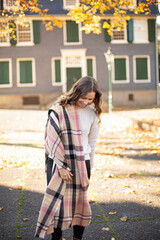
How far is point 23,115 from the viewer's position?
1525cm

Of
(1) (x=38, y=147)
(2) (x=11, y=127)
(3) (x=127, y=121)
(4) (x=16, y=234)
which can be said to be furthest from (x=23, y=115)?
(4) (x=16, y=234)

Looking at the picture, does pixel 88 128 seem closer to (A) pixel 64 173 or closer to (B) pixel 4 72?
(A) pixel 64 173

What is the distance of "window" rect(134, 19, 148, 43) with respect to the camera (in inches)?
889

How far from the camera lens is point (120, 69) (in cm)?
2266

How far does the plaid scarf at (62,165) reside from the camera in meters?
2.49

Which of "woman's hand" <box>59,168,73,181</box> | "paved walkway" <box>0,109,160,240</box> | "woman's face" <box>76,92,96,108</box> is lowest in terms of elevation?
"paved walkway" <box>0,109,160,240</box>

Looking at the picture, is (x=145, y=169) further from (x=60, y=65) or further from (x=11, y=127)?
(x=60, y=65)

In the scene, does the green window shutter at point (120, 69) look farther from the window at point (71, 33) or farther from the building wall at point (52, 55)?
the window at point (71, 33)

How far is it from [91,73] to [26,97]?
17.8 ft

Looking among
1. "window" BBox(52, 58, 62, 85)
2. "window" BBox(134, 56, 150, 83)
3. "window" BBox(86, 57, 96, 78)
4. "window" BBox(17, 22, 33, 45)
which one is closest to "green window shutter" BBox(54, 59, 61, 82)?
"window" BBox(52, 58, 62, 85)

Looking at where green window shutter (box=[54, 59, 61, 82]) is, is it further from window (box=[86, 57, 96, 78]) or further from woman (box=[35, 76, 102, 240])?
woman (box=[35, 76, 102, 240])

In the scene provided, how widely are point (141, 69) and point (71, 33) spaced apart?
6294 mm

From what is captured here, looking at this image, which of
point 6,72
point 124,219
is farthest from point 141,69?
point 124,219

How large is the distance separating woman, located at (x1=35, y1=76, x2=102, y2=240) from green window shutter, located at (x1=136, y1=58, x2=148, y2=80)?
21032mm
